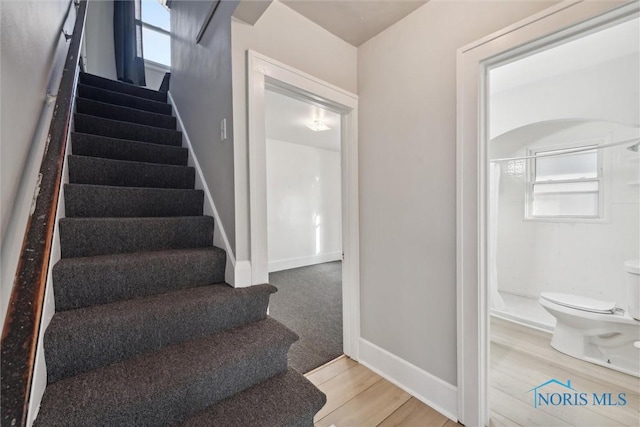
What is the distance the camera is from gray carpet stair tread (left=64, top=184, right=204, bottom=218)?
154 cm

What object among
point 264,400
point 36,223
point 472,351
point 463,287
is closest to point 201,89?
point 36,223

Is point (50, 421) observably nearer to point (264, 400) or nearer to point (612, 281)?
point (264, 400)

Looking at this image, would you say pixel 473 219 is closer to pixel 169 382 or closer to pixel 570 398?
pixel 570 398

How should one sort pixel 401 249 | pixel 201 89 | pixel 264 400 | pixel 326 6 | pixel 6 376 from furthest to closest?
pixel 201 89
pixel 401 249
pixel 326 6
pixel 264 400
pixel 6 376

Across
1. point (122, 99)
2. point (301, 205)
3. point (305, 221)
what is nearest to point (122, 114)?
point (122, 99)

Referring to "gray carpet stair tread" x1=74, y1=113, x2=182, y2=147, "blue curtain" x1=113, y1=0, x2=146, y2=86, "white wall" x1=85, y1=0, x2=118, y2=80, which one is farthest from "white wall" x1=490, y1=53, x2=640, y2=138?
"white wall" x1=85, y1=0, x2=118, y2=80

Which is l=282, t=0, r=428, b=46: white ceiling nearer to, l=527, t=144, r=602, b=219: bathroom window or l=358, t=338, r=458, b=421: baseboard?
l=527, t=144, r=602, b=219: bathroom window

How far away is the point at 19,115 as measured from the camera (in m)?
0.91

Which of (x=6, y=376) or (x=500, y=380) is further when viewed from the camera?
(x=500, y=380)

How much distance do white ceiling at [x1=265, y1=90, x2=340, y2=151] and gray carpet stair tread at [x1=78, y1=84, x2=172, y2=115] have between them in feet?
3.78

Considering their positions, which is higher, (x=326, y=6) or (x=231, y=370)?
(x=326, y=6)

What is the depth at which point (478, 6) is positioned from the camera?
4.61 ft

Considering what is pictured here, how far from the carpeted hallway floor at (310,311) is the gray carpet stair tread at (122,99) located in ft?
8.50

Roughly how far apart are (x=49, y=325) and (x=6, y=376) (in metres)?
0.61
